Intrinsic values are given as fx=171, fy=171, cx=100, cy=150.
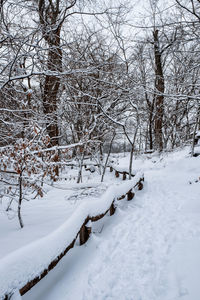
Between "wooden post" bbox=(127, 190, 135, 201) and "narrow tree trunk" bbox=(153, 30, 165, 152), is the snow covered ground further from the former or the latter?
"narrow tree trunk" bbox=(153, 30, 165, 152)

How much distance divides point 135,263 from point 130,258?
0.49 ft

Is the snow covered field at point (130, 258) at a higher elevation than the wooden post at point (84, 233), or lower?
lower

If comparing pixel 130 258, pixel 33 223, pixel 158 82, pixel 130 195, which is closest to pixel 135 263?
pixel 130 258

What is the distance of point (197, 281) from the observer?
221 cm

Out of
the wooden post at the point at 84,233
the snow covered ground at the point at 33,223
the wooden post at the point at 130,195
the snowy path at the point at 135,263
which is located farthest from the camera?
the wooden post at the point at 130,195

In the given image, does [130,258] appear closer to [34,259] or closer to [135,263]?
[135,263]

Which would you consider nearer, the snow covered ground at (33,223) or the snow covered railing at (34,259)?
the snow covered railing at (34,259)

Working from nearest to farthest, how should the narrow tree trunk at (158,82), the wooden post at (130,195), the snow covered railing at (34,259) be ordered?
the snow covered railing at (34,259)
the narrow tree trunk at (158,82)
the wooden post at (130,195)

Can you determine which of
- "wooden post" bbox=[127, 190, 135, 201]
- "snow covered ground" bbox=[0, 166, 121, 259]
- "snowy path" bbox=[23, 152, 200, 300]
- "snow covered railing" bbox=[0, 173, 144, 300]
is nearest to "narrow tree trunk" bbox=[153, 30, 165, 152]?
"snowy path" bbox=[23, 152, 200, 300]

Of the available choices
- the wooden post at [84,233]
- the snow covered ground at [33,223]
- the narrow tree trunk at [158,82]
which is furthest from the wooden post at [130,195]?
the narrow tree trunk at [158,82]

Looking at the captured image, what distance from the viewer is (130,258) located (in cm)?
286

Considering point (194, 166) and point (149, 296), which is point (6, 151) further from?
point (194, 166)

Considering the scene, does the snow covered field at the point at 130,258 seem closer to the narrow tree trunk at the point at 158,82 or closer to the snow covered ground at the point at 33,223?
the snow covered ground at the point at 33,223

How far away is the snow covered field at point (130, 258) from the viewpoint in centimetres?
217
